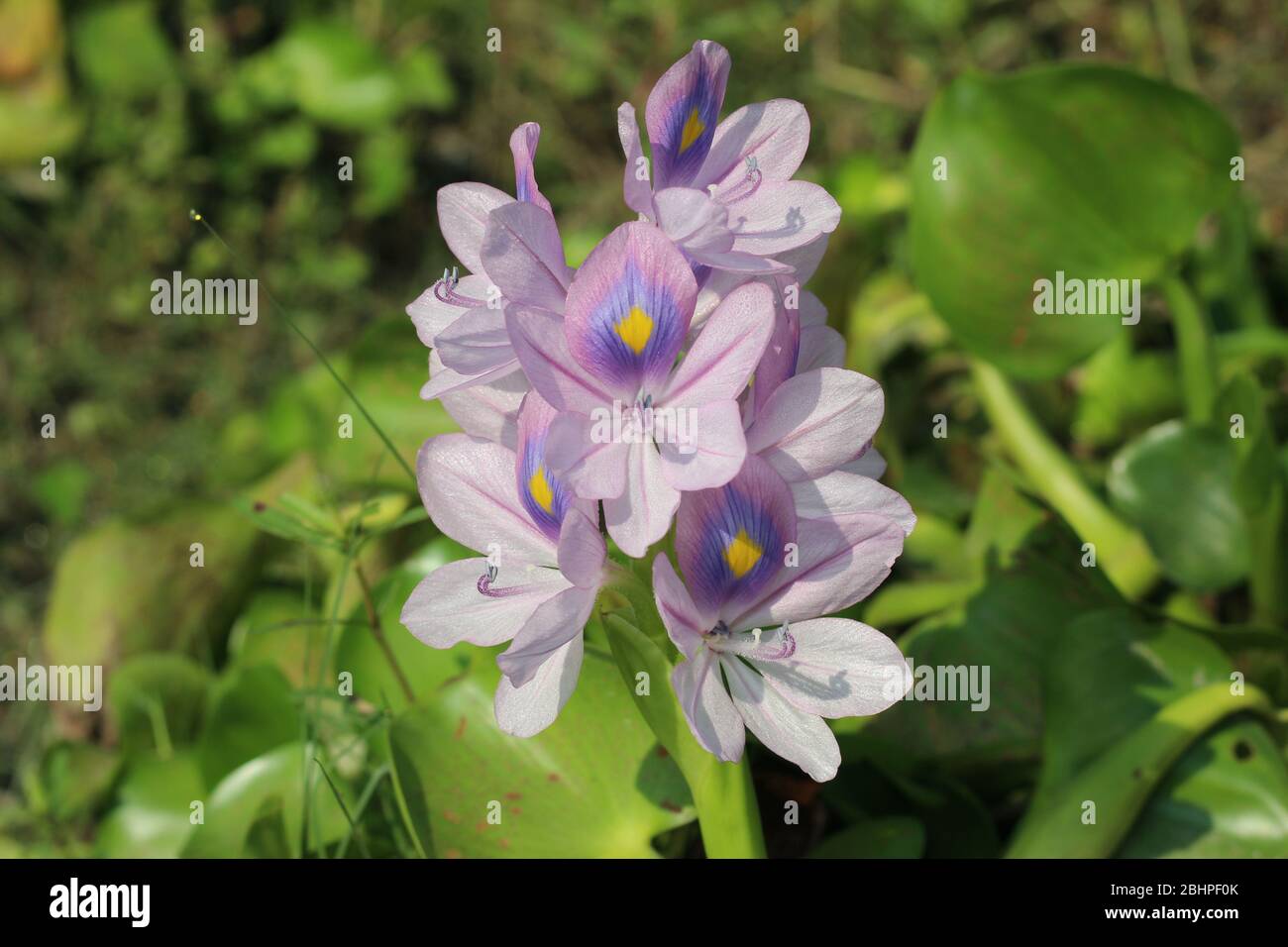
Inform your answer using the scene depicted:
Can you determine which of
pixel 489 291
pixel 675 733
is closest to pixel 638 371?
pixel 489 291

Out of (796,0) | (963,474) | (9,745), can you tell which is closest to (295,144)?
(796,0)

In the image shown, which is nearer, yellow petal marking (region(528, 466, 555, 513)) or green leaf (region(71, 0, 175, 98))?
yellow petal marking (region(528, 466, 555, 513))

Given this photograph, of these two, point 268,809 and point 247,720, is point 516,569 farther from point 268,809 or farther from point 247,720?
point 247,720

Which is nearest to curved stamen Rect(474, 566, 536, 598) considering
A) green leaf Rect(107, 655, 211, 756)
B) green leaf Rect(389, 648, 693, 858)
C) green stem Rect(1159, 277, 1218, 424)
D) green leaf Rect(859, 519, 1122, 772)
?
green leaf Rect(389, 648, 693, 858)

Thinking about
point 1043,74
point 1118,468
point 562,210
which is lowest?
point 1118,468

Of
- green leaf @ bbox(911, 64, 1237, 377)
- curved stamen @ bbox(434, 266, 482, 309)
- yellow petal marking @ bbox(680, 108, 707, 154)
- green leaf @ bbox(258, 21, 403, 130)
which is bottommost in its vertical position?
curved stamen @ bbox(434, 266, 482, 309)

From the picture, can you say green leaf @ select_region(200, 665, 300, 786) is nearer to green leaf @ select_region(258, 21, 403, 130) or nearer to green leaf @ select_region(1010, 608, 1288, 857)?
green leaf @ select_region(1010, 608, 1288, 857)
